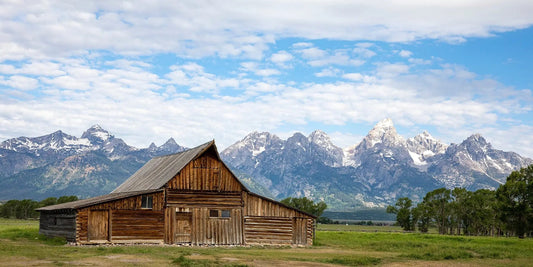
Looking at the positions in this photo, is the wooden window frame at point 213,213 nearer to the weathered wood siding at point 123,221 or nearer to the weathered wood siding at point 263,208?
the weathered wood siding at point 263,208

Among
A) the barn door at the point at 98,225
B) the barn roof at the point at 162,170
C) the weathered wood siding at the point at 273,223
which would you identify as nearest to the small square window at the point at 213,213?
the weathered wood siding at the point at 273,223

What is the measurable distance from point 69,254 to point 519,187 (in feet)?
240

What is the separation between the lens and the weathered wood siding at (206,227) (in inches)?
1989

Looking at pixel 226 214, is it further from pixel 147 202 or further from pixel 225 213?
pixel 147 202

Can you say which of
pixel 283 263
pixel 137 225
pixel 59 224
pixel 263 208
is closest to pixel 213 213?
pixel 263 208

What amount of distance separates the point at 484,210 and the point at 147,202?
7567 centimetres

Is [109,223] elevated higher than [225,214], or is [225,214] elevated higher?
[225,214]

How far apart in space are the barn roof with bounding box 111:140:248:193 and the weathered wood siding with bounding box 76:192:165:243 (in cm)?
274

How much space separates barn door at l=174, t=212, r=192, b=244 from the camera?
50.6 m

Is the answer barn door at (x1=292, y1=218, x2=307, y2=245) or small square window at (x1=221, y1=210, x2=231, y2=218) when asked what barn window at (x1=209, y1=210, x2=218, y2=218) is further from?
barn door at (x1=292, y1=218, x2=307, y2=245)

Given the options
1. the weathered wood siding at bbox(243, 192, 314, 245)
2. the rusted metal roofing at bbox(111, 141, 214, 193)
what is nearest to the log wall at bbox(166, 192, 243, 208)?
the weathered wood siding at bbox(243, 192, 314, 245)

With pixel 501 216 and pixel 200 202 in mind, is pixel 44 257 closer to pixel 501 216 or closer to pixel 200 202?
pixel 200 202

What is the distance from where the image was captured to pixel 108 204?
47.8m

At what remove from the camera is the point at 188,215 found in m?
51.5
